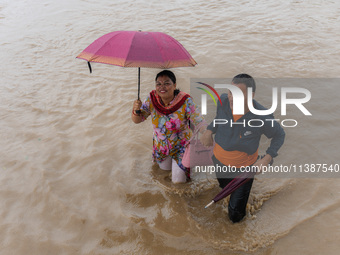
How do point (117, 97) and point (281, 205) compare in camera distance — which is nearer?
point (281, 205)

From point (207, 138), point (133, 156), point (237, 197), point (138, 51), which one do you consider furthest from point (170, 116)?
point (133, 156)

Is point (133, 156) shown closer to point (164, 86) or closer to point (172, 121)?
point (172, 121)

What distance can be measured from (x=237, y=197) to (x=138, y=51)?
175cm

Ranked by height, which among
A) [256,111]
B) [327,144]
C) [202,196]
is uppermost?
[256,111]

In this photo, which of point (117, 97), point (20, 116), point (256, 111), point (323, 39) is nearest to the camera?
point (256, 111)

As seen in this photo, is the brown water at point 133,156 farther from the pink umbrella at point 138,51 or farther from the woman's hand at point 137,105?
the pink umbrella at point 138,51

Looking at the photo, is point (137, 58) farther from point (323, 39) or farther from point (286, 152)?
point (323, 39)

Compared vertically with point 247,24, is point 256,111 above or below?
below

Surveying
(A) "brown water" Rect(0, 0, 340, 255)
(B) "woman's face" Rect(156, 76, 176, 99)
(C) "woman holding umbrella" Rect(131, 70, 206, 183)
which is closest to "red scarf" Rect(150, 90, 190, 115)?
(C) "woman holding umbrella" Rect(131, 70, 206, 183)

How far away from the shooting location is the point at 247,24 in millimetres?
8578

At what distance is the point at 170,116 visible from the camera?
3166 millimetres

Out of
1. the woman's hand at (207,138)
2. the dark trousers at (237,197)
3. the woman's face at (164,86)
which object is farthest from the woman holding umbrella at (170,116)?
the dark trousers at (237,197)

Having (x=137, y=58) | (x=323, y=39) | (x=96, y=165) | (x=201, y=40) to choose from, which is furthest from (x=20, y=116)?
(x=323, y=39)

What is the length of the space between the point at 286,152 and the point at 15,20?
430 inches
